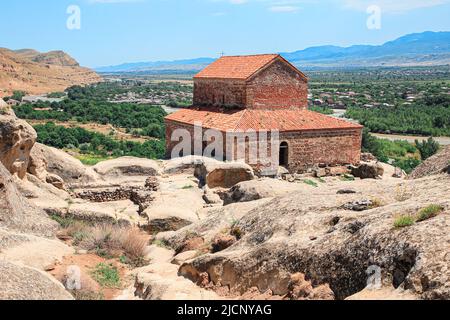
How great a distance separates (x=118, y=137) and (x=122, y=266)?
139 feet

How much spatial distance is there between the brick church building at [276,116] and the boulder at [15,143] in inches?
353

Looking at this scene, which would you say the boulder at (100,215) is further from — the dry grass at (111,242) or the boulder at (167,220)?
the dry grass at (111,242)

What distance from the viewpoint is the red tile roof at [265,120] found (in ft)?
78.6

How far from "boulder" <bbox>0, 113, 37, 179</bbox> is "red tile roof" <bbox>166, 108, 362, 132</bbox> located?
9184mm

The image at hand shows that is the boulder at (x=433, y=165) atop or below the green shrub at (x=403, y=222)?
below

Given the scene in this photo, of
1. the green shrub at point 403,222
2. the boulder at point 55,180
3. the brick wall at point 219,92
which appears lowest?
the boulder at point 55,180

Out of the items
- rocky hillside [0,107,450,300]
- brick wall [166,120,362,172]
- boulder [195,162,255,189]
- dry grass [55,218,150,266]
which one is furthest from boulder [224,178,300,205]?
brick wall [166,120,362,172]

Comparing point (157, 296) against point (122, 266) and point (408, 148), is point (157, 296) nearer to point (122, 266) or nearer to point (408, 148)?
point (122, 266)

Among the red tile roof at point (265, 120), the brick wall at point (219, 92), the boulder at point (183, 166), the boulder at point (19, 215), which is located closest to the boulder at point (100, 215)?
the boulder at point (19, 215)

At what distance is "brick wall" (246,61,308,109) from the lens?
25922 mm

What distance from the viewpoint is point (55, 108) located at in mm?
74125

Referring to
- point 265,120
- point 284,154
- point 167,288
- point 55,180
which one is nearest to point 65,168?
point 55,180

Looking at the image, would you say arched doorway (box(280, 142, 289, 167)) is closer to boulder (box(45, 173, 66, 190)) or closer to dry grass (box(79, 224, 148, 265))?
boulder (box(45, 173, 66, 190))

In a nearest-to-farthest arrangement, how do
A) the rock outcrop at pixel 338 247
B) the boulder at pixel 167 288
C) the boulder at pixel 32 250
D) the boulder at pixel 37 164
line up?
the rock outcrop at pixel 338 247 → the boulder at pixel 167 288 → the boulder at pixel 32 250 → the boulder at pixel 37 164
